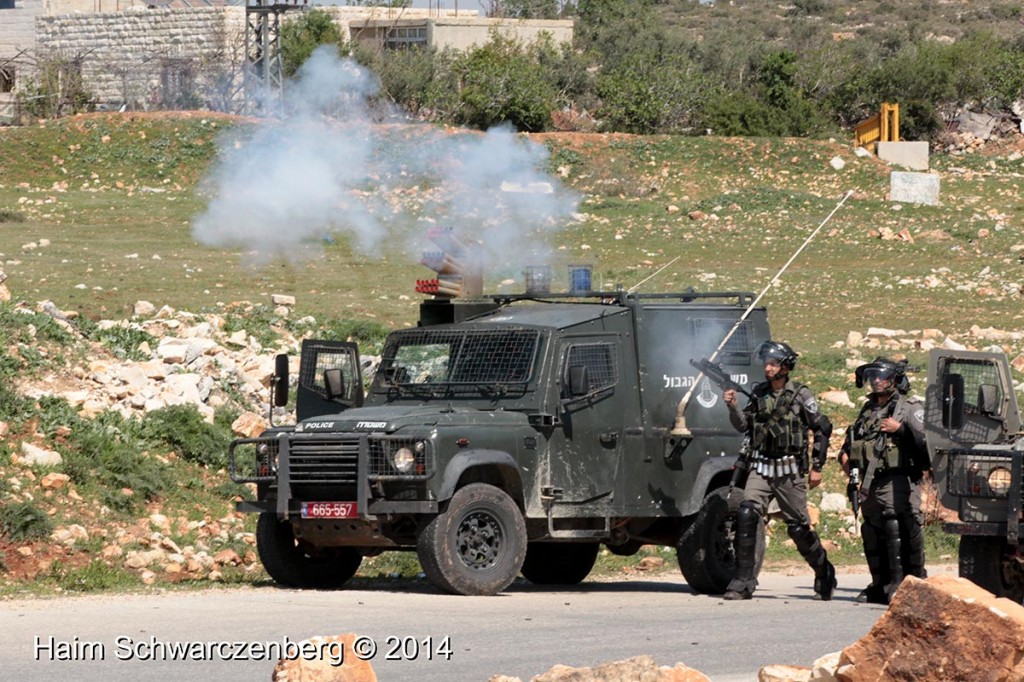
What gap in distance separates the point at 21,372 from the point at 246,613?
740 centimetres

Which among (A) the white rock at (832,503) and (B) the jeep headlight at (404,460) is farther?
(A) the white rock at (832,503)

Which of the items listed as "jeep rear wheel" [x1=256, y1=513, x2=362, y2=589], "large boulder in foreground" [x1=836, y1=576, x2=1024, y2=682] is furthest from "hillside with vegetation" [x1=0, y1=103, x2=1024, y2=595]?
"large boulder in foreground" [x1=836, y1=576, x2=1024, y2=682]

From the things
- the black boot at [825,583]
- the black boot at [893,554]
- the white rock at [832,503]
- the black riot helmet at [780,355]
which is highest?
the black riot helmet at [780,355]

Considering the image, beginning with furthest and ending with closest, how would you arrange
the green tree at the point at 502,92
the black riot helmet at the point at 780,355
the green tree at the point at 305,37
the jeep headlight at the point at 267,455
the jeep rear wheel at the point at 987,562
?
the green tree at the point at 502,92, the green tree at the point at 305,37, the jeep headlight at the point at 267,455, the black riot helmet at the point at 780,355, the jeep rear wheel at the point at 987,562

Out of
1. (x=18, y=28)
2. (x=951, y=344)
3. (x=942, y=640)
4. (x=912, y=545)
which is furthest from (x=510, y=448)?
(x=18, y=28)

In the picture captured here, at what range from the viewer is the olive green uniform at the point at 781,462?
1221 cm

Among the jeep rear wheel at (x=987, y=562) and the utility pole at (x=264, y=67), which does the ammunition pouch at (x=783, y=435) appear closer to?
the jeep rear wheel at (x=987, y=562)

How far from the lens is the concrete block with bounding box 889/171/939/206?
1647 inches

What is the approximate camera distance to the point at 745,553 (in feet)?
40.7

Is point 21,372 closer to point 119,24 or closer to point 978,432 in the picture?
point 978,432

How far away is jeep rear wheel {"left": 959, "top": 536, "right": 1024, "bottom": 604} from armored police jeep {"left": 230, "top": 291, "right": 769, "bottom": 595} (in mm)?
1939

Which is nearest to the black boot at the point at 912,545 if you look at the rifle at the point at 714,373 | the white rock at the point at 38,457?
the rifle at the point at 714,373

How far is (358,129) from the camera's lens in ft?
74.1

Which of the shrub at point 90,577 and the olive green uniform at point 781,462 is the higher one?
the olive green uniform at point 781,462
